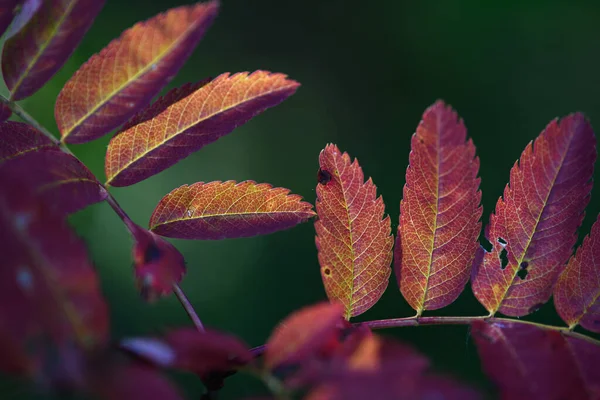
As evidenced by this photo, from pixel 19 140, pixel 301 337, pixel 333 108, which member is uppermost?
pixel 19 140

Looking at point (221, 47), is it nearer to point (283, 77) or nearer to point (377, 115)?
point (377, 115)

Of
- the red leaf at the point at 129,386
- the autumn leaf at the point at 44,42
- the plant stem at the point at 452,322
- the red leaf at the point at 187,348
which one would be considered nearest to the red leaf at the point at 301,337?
the red leaf at the point at 187,348

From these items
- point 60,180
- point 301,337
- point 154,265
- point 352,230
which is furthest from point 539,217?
point 60,180

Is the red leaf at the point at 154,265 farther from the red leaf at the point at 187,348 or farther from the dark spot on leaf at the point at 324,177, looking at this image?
the dark spot on leaf at the point at 324,177

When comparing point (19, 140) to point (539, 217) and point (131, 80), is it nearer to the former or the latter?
point (131, 80)

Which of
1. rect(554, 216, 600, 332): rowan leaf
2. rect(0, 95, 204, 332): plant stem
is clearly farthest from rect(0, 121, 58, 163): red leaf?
rect(554, 216, 600, 332): rowan leaf

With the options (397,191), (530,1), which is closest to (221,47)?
(397,191)
